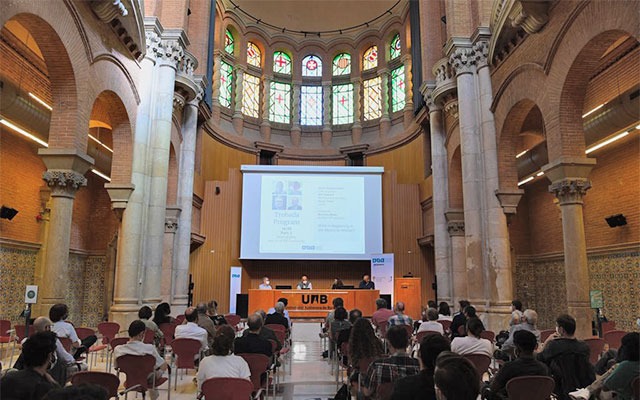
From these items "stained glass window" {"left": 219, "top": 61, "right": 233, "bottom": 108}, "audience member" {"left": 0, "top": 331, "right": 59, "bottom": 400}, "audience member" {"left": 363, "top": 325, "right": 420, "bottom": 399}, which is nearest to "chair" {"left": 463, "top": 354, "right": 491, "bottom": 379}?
"audience member" {"left": 363, "top": 325, "right": 420, "bottom": 399}

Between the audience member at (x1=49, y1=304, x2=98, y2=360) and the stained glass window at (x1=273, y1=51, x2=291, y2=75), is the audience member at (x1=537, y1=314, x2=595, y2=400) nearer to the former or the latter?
the audience member at (x1=49, y1=304, x2=98, y2=360)

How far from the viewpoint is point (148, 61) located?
11.5 m

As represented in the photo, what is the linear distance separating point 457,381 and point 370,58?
937 inches

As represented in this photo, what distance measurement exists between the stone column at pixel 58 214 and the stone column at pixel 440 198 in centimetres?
1058

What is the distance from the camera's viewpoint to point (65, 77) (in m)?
8.20

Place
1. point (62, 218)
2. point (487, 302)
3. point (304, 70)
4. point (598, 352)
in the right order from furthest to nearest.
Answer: point (304, 70)
point (487, 302)
point (62, 218)
point (598, 352)

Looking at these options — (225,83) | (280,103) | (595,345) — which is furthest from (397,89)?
(595,345)

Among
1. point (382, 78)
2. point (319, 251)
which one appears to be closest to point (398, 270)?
point (319, 251)

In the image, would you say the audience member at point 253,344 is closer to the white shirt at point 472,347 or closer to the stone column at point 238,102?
the white shirt at point 472,347

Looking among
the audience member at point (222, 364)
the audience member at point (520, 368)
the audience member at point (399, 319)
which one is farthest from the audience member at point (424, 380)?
the audience member at point (399, 319)

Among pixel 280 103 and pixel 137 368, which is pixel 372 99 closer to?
pixel 280 103

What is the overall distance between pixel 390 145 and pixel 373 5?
752cm

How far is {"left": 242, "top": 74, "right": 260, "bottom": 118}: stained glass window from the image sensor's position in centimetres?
2291

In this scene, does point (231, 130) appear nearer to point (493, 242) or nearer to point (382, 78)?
point (382, 78)
